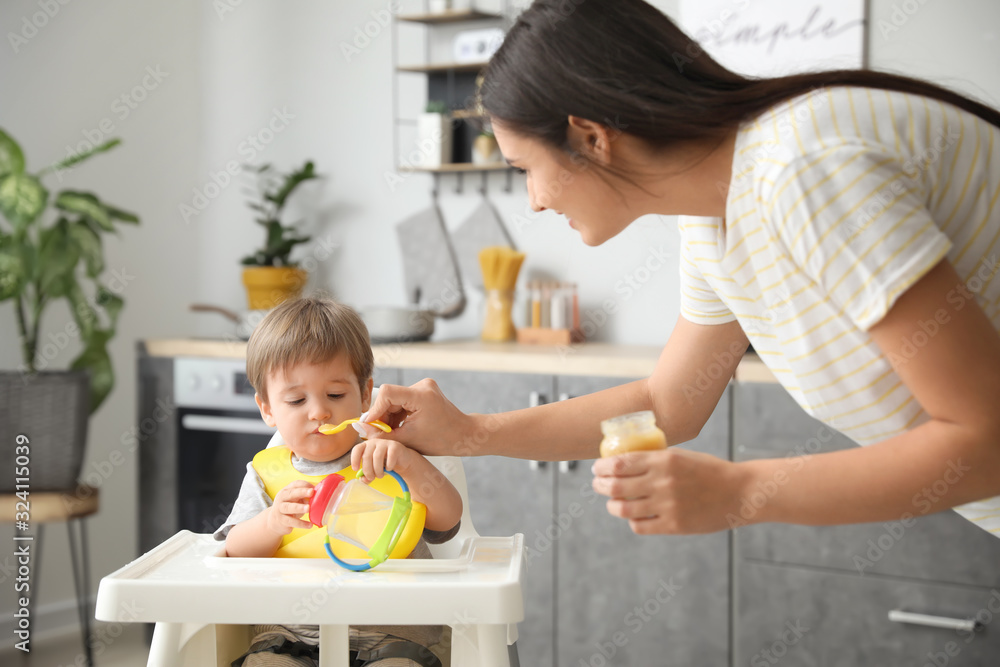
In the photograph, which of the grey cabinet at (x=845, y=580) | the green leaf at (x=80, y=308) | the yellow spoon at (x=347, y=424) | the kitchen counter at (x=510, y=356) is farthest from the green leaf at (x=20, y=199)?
the grey cabinet at (x=845, y=580)

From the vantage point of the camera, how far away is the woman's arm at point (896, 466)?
807 millimetres

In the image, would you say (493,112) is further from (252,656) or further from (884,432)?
(252,656)

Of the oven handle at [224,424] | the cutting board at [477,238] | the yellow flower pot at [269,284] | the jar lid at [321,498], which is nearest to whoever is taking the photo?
the jar lid at [321,498]

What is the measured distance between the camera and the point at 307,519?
47.0 inches

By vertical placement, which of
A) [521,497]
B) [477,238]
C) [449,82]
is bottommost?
[521,497]

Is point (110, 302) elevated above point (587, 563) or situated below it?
above

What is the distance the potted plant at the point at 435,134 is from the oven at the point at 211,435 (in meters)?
0.92

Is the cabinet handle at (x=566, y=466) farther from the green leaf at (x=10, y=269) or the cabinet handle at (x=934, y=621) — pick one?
the green leaf at (x=10, y=269)

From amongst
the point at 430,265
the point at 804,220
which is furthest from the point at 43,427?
the point at 804,220

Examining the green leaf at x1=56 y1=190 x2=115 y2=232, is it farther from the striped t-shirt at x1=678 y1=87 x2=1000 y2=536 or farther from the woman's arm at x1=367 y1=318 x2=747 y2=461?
the striped t-shirt at x1=678 y1=87 x2=1000 y2=536

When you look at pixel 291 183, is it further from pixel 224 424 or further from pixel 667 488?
pixel 667 488

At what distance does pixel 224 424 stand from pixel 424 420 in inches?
72.7

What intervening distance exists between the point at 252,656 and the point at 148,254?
253cm

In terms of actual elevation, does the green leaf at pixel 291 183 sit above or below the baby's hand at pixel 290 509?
above
